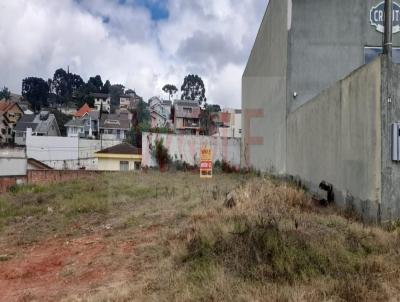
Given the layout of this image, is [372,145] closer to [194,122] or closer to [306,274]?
[306,274]

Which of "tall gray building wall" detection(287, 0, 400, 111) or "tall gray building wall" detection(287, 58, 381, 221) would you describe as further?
"tall gray building wall" detection(287, 0, 400, 111)

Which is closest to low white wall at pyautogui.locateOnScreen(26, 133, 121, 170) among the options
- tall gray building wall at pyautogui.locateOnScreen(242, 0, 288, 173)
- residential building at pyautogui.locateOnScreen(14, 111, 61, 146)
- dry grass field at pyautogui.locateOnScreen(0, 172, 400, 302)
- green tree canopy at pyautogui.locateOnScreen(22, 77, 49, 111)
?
residential building at pyautogui.locateOnScreen(14, 111, 61, 146)

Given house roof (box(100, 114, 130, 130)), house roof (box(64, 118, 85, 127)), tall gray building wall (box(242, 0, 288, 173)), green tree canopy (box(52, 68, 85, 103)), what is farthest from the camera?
green tree canopy (box(52, 68, 85, 103))

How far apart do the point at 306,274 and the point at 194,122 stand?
5669 cm

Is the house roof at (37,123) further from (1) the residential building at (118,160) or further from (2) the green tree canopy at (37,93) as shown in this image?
(2) the green tree canopy at (37,93)

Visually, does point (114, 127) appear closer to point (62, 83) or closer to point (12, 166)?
point (12, 166)

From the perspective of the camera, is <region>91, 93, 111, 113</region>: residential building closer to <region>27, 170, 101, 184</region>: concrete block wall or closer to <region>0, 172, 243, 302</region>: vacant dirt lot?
<region>27, 170, 101, 184</region>: concrete block wall

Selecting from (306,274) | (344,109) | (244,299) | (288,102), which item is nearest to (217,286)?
(244,299)

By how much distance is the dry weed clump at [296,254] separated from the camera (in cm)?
349

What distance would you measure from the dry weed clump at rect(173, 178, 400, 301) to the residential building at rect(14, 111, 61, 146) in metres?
57.1

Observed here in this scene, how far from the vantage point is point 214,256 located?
4340mm

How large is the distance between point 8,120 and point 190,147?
54288mm

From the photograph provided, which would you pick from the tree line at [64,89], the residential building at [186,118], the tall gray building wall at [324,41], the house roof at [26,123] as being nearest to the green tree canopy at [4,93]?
the tree line at [64,89]

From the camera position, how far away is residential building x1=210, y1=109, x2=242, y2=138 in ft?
154
